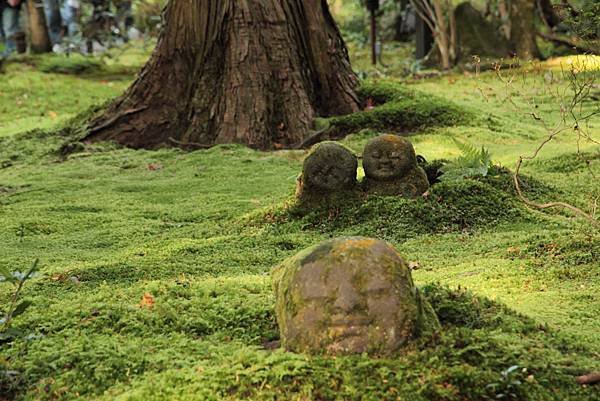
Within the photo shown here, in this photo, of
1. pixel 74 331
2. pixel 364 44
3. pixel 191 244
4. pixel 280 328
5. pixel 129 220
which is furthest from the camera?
pixel 364 44

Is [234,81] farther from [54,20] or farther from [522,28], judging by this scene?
[54,20]

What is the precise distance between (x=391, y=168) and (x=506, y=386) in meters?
3.52

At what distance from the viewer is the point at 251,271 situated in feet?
17.5

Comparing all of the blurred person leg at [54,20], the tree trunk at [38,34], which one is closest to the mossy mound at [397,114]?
the tree trunk at [38,34]

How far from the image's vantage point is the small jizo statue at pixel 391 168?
6441 millimetres

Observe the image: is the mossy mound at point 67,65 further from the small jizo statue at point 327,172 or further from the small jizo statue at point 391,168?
the small jizo statue at point 391,168

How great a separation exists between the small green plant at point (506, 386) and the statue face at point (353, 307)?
0.36 m

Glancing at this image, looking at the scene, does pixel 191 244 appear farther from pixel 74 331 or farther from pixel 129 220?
pixel 74 331

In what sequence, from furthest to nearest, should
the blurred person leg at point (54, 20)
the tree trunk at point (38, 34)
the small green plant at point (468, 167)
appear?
the blurred person leg at point (54, 20) < the tree trunk at point (38, 34) < the small green plant at point (468, 167)

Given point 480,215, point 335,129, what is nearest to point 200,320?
point 480,215

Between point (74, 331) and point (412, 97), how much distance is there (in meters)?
7.50

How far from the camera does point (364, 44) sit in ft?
80.3

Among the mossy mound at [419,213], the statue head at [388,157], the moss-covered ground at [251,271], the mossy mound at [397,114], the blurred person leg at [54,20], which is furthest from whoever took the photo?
the blurred person leg at [54,20]

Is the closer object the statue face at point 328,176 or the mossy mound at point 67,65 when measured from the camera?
the statue face at point 328,176
